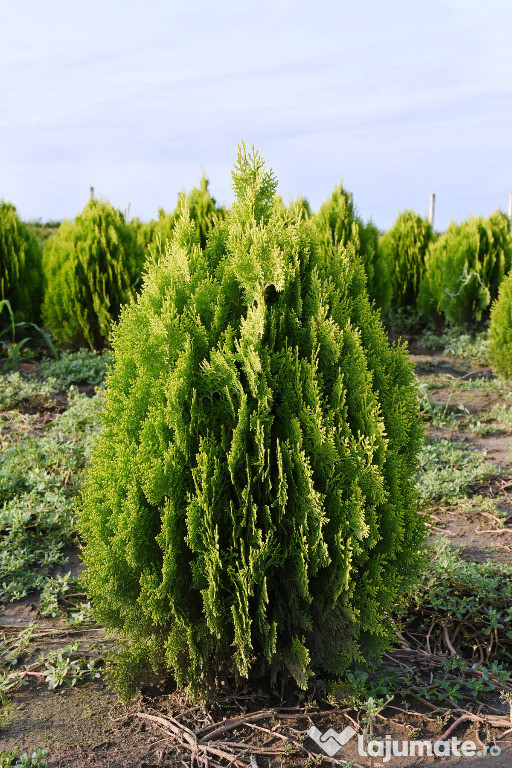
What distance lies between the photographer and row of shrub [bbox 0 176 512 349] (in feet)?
33.8

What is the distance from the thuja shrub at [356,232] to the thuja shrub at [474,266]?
1696 mm

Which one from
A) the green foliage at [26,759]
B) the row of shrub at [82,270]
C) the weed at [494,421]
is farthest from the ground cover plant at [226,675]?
the row of shrub at [82,270]

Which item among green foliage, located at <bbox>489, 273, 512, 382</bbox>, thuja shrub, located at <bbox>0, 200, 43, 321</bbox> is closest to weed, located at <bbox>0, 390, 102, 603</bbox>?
thuja shrub, located at <bbox>0, 200, 43, 321</bbox>

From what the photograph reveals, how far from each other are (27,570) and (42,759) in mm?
1913

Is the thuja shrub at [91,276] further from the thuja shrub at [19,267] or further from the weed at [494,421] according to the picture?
the weed at [494,421]

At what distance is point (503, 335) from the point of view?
9391 mm

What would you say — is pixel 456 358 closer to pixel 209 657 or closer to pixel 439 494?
pixel 439 494

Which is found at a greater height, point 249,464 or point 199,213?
point 199,213

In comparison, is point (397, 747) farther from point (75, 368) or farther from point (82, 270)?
point (82, 270)

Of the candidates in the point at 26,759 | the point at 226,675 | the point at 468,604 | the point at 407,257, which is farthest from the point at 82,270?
the point at 26,759

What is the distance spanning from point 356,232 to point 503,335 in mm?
2955

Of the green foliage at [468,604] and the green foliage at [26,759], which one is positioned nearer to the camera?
the green foliage at [26,759]

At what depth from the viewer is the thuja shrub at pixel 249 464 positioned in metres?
2.74

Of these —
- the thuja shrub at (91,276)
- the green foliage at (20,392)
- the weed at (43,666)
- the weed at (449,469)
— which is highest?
the thuja shrub at (91,276)
